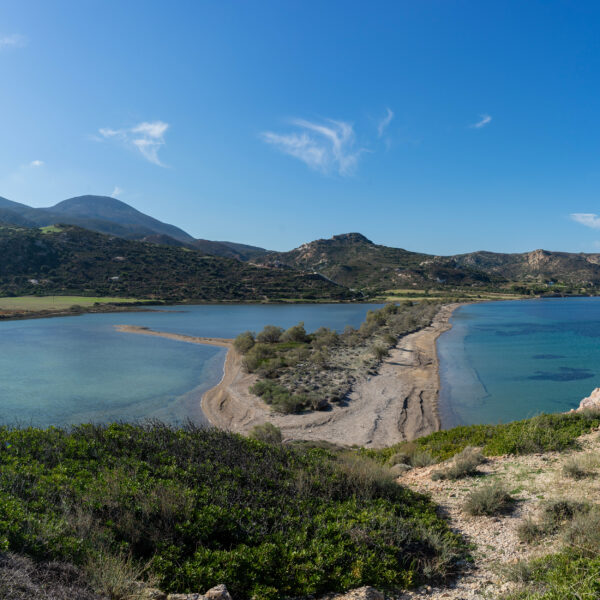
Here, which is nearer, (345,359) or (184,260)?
(345,359)

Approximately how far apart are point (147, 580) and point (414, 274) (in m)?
164

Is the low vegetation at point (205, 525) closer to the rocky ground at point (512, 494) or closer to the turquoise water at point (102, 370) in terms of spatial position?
the rocky ground at point (512, 494)

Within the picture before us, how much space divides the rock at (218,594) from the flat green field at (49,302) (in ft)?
311

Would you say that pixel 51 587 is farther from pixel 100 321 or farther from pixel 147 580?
pixel 100 321

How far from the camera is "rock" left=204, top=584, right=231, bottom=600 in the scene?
3.85 meters

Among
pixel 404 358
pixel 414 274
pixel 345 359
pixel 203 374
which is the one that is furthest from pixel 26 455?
pixel 414 274

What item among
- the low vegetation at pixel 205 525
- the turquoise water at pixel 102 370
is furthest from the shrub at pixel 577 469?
the turquoise water at pixel 102 370

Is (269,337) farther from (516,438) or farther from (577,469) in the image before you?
(577,469)

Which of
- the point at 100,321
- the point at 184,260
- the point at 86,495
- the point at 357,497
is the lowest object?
the point at 100,321

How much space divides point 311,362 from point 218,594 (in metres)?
30.3

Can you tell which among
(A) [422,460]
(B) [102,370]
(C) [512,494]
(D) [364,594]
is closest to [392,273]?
(B) [102,370]

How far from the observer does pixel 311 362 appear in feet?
112

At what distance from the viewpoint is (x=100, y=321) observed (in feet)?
241

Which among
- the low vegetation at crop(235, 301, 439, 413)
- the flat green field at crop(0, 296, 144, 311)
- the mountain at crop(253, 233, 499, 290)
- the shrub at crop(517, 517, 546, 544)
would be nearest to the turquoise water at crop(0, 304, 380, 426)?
the low vegetation at crop(235, 301, 439, 413)
